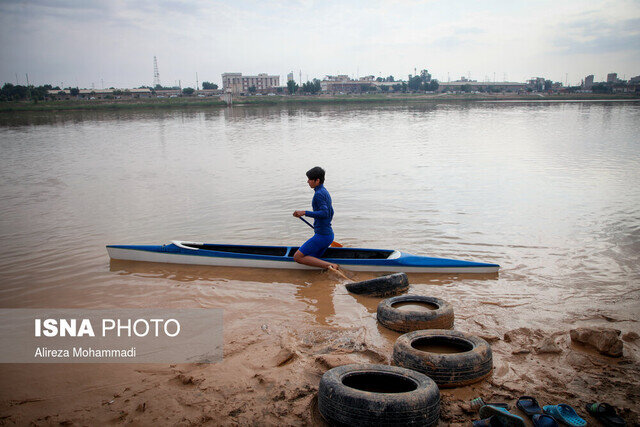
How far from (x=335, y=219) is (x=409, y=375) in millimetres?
8042

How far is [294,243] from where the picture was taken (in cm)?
1048

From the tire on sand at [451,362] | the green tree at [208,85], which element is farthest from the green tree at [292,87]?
the tire on sand at [451,362]

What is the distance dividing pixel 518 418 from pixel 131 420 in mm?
3537

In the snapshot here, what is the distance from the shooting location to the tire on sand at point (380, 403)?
3.79 meters

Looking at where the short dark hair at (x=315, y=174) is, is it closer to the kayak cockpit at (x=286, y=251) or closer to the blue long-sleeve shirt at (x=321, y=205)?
the blue long-sleeve shirt at (x=321, y=205)

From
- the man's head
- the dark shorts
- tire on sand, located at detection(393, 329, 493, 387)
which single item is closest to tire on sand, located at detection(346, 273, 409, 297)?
the dark shorts

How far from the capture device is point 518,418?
365 cm

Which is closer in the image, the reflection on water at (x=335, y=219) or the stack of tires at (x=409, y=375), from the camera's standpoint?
the stack of tires at (x=409, y=375)

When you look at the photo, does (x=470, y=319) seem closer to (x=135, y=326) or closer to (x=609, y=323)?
(x=609, y=323)

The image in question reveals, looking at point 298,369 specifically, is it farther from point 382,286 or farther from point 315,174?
point 315,174

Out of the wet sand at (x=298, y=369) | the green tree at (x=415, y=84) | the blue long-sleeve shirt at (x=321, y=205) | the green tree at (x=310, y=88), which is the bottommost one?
the wet sand at (x=298, y=369)

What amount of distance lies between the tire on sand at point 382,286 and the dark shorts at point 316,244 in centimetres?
107

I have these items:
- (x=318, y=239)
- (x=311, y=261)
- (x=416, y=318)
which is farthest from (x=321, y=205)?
(x=416, y=318)

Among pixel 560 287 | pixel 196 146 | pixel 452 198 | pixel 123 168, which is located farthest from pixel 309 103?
pixel 560 287
